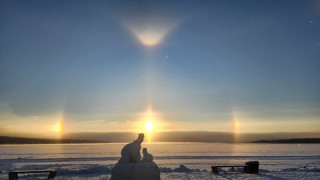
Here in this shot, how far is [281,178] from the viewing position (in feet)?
57.1

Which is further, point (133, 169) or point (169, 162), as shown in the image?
point (169, 162)

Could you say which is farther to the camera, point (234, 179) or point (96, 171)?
point (96, 171)

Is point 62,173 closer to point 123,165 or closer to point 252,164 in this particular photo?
point 123,165

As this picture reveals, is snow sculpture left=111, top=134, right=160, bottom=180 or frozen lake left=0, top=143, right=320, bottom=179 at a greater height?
snow sculpture left=111, top=134, right=160, bottom=180

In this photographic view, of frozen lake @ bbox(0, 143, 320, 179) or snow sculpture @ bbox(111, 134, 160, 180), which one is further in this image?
frozen lake @ bbox(0, 143, 320, 179)

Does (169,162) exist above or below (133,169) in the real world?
below

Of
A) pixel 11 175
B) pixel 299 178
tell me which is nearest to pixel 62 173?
pixel 11 175

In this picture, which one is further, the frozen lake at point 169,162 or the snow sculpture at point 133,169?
the frozen lake at point 169,162

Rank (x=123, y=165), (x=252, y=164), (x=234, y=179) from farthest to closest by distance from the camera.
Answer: (x=252, y=164)
(x=234, y=179)
(x=123, y=165)

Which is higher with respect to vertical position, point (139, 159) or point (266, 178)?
point (139, 159)

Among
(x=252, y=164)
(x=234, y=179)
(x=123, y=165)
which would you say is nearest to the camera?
(x=123, y=165)

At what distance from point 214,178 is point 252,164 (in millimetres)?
3982

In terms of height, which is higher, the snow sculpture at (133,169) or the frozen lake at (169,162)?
the snow sculpture at (133,169)

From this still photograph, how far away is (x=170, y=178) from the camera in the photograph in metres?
17.8
